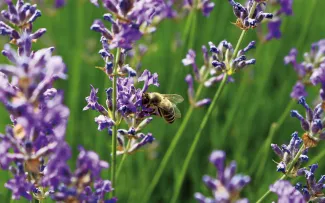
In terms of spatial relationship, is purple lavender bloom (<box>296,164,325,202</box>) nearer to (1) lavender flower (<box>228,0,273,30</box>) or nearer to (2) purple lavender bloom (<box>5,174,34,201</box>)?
(1) lavender flower (<box>228,0,273,30</box>)

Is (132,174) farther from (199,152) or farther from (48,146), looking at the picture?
(48,146)

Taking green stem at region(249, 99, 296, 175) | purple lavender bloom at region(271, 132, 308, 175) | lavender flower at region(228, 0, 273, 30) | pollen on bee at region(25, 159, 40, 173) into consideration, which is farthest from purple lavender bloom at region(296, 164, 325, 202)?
green stem at region(249, 99, 296, 175)

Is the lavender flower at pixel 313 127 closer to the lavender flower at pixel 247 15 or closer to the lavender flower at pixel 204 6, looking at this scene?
the lavender flower at pixel 247 15

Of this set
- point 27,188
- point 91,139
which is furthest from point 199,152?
point 27,188

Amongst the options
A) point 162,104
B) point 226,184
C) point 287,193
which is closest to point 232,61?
point 162,104

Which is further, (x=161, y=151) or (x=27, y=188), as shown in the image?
(x=161, y=151)

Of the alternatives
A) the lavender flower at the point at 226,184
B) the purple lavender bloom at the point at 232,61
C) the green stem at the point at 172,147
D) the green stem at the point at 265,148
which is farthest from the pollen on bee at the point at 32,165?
the green stem at the point at 265,148
